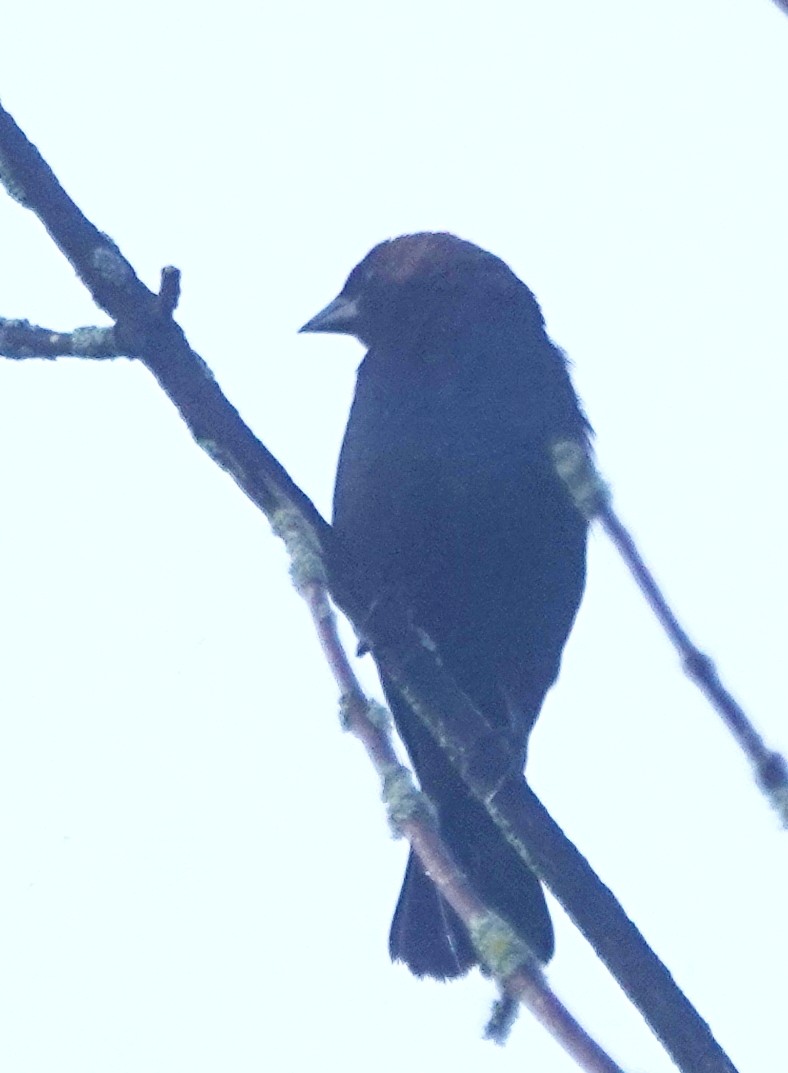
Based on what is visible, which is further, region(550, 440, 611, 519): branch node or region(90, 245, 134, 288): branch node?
region(90, 245, 134, 288): branch node

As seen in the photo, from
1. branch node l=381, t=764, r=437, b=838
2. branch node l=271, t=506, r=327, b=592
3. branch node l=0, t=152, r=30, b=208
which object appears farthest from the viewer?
branch node l=0, t=152, r=30, b=208

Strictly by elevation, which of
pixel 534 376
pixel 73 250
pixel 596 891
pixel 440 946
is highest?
pixel 534 376

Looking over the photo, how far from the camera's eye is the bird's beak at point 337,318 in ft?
13.3

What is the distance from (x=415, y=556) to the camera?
3361mm

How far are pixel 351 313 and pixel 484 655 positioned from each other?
91cm

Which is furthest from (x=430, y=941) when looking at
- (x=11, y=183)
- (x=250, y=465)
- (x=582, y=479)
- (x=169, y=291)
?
(x=582, y=479)

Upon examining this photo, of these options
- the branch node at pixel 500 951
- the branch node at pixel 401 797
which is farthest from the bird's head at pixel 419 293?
the branch node at pixel 500 951

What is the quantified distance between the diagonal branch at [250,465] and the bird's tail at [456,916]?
2.76 ft

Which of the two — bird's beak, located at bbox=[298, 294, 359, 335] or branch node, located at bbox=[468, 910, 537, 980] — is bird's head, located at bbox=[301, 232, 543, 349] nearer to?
bird's beak, located at bbox=[298, 294, 359, 335]

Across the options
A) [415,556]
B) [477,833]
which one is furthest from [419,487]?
[477,833]

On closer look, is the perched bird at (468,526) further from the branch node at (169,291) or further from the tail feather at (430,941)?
the branch node at (169,291)

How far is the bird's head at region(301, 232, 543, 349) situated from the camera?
380 cm

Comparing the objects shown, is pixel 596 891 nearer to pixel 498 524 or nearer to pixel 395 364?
pixel 498 524

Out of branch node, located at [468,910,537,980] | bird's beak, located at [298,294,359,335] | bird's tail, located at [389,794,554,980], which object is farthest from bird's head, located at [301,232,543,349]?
branch node, located at [468,910,537,980]
